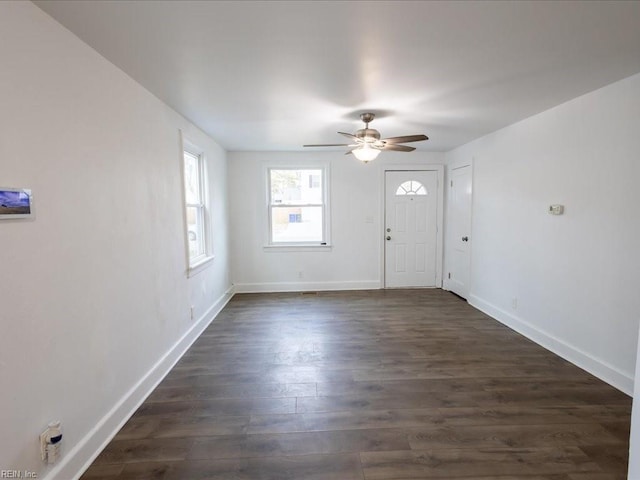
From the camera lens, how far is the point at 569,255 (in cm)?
285

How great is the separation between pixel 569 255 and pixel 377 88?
231 cm

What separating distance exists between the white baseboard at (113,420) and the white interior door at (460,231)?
3.92 metres

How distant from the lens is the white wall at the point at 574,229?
7.70ft

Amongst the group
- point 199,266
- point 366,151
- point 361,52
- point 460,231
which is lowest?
point 199,266

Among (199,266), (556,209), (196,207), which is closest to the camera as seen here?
(556,209)

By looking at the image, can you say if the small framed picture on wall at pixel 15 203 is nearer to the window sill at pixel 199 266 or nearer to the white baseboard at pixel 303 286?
the window sill at pixel 199 266

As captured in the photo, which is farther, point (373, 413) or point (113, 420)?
point (373, 413)

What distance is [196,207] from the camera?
388cm

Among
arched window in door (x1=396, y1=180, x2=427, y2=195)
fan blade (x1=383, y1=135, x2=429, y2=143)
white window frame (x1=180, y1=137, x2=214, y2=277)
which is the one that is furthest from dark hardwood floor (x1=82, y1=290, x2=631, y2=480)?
arched window in door (x1=396, y1=180, x2=427, y2=195)

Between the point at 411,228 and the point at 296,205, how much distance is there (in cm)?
203

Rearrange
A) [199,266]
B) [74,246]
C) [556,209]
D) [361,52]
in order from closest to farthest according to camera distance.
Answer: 1. [74,246]
2. [361,52]
3. [556,209]
4. [199,266]

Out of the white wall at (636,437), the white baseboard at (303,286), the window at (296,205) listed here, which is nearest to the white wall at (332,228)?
the white baseboard at (303,286)

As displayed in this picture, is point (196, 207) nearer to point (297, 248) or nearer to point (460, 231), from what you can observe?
point (297, 248)

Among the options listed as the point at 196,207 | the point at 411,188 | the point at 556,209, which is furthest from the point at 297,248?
the point at 556,209
